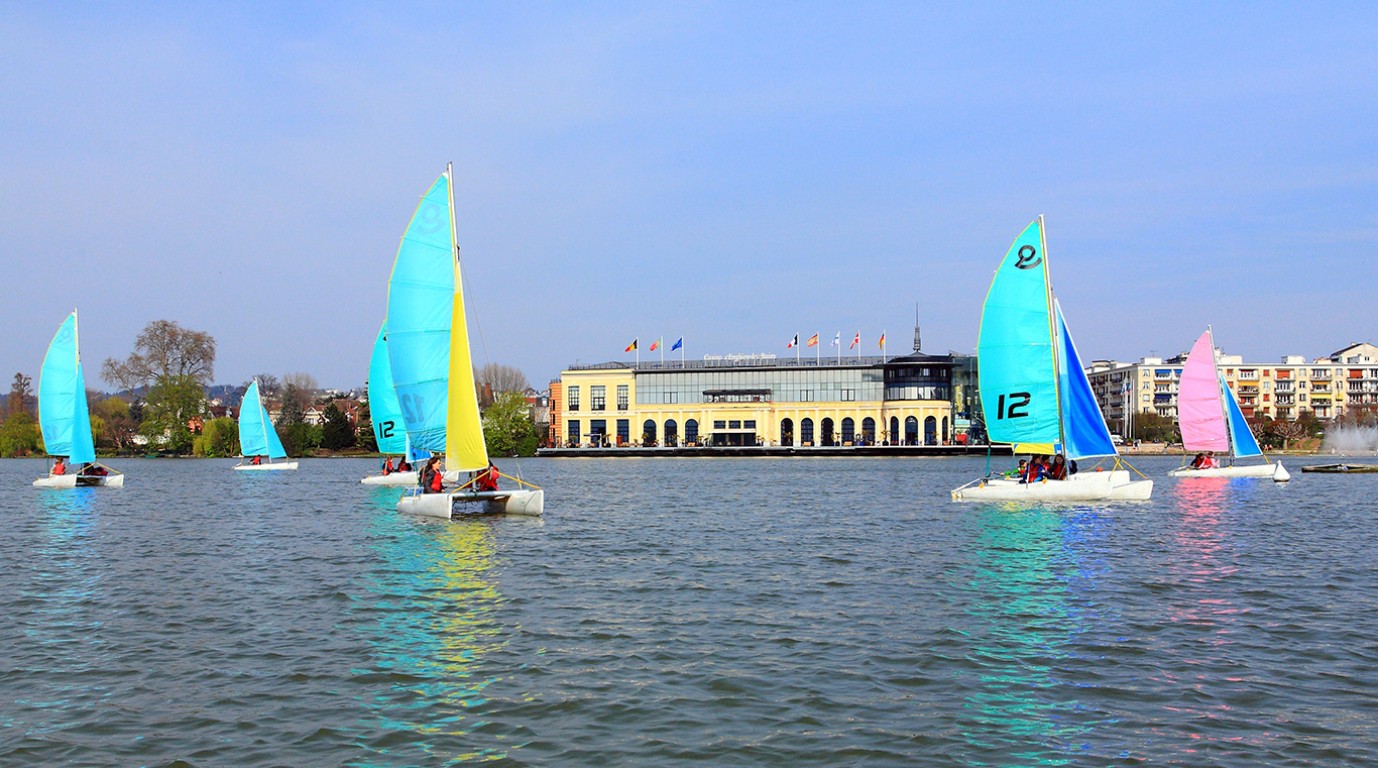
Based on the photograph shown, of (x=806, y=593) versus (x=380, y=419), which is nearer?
(x=806, y=593)

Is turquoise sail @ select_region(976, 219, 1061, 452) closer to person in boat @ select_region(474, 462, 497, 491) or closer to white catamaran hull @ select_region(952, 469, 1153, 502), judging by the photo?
white catamaran hull @ select_region(952, 469, 1153, 502)

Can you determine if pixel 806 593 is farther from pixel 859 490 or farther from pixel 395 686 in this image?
pixel 859 490

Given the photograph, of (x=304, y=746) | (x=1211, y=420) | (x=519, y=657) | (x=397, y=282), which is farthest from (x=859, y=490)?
(x=304, y=746)

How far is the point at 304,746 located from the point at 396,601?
28.5 feet

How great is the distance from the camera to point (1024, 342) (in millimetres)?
40906

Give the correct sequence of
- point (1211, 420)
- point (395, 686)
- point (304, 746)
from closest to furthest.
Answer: point (304, 746), point (395, 686), point (1211, 420)

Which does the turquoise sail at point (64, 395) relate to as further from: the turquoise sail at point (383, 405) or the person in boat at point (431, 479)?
the person in boat at point (431, 479)

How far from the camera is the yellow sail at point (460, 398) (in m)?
34.7

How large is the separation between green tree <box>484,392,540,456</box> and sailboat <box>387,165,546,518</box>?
100519 mm

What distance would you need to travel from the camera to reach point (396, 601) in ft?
64.2

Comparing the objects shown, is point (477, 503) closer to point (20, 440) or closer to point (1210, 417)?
point (1210, 417)

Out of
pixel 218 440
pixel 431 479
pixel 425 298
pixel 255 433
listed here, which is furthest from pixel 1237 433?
pixel 218 440

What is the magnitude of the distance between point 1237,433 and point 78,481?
62.2 metres

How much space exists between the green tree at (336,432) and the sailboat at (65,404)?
8694cm
